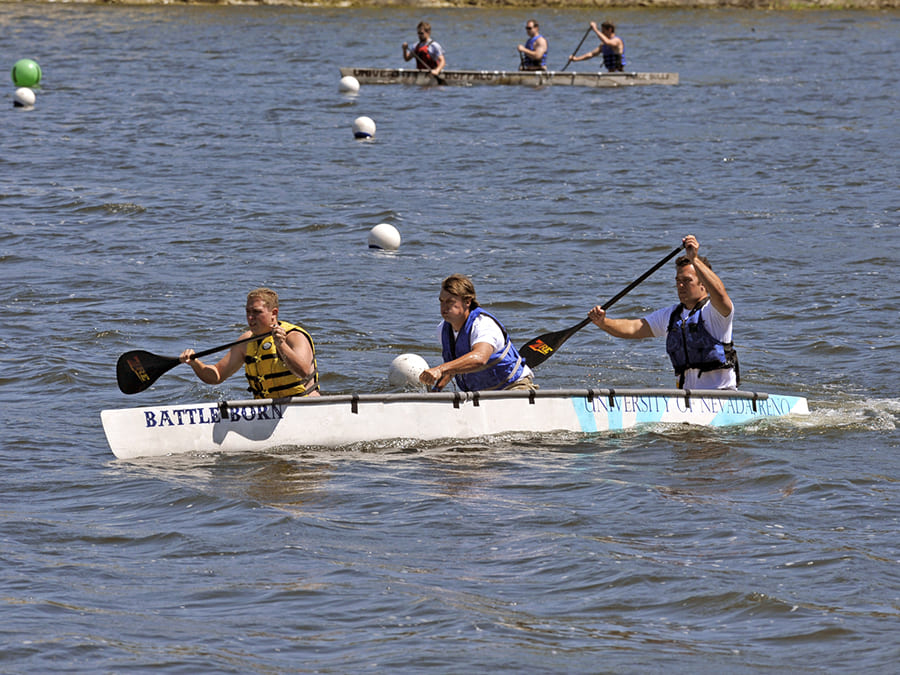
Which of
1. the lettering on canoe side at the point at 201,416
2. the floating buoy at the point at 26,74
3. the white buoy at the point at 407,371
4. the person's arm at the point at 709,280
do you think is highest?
the floating buoy at the point at 26,74

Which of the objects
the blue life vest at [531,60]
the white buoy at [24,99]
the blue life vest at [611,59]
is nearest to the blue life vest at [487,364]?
the white buoy at [24,99]

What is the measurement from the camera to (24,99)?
82.6ft

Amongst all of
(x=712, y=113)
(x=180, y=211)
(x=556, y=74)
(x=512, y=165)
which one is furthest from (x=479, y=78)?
(x=180, y=211)

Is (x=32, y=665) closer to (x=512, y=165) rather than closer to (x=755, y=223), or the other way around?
(x=755, y=223)

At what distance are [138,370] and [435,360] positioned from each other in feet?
9.50

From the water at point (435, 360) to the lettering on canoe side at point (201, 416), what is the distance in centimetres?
25

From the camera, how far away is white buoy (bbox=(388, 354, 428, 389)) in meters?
9.88

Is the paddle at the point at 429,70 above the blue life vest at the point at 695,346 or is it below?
above

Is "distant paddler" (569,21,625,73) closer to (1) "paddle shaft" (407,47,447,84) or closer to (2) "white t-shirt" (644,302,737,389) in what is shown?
(1) "paddle shaft" (407,47,447,84)

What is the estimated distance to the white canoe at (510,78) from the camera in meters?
28.3

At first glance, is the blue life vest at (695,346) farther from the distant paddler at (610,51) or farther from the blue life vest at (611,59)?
the blue life vest at (611,59)

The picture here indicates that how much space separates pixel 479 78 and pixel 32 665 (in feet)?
79.2

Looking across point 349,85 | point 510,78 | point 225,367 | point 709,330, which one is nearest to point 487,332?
point 709,330

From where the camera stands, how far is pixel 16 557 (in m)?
6.73
